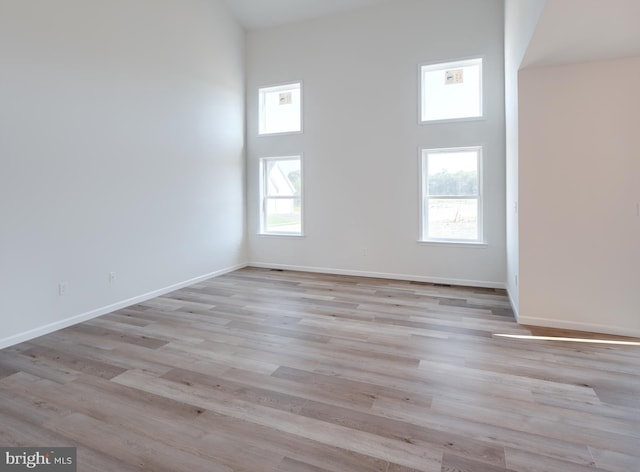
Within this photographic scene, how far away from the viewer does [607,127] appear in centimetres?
300

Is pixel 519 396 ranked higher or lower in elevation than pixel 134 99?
lower

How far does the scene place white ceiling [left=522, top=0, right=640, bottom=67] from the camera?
7.09 feet

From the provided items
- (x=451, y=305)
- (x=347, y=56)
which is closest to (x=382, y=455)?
(x=451, y=305)

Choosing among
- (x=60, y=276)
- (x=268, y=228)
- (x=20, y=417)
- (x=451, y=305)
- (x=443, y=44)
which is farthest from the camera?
(x=268, y=228)

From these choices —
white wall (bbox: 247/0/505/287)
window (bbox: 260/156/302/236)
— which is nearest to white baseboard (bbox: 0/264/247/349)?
window (bbox: 260/156/302/236)

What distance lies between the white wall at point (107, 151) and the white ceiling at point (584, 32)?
4.08 m

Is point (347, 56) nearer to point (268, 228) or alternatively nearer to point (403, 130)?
point (403, 130)

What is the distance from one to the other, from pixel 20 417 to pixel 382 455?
2016mm

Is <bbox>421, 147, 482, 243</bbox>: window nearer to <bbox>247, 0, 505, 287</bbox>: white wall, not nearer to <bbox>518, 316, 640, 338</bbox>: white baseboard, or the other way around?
<bbox>247, 0, 505, 287</bbox>: white wall

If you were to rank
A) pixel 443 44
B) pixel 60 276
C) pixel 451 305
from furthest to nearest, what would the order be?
pixel 443 44
pixel 451 305
pixel 60 276

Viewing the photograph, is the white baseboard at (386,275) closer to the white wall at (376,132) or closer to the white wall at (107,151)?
the white wall at (376,132)

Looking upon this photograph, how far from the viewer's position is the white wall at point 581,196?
9.76 feet

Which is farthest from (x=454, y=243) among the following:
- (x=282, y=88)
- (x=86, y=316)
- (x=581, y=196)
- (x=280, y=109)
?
(x=86, y=316)

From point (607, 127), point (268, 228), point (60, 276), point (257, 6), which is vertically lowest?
point (60, 276)
